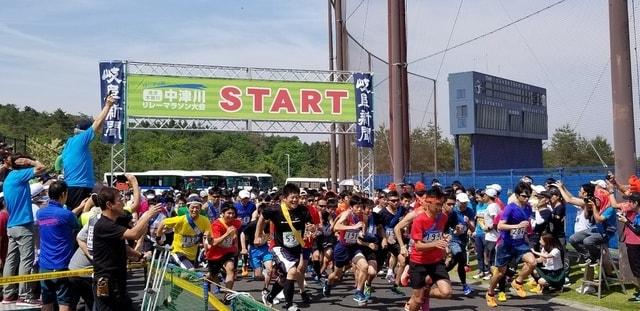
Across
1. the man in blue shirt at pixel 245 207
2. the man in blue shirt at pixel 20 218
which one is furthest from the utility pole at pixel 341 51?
the man in blue shirt at pixel 20 218

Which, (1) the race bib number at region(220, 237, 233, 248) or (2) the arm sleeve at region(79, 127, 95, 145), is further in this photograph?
(1) the race bib number at region(220, 237, 233, 248)

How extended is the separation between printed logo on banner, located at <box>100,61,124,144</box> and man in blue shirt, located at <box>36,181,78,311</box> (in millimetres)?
14124

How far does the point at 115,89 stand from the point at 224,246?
39.6 feet

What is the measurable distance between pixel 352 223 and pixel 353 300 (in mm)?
1365

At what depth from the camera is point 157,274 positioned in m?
7.03

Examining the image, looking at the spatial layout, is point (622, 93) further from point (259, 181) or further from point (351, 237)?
point (259, 181)

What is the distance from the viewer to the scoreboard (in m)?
26.9

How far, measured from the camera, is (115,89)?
68.1 feet

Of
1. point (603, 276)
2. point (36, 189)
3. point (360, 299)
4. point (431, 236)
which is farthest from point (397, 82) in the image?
point (36, 189)

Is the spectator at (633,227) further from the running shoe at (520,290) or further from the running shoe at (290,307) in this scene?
the running shoe at (290,307)

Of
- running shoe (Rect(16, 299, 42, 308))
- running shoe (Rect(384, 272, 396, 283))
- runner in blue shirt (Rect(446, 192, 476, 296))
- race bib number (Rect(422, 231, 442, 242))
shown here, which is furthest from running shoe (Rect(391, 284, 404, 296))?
running shoe (Rect(16, 299, 42, 308))

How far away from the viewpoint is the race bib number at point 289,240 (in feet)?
32.9

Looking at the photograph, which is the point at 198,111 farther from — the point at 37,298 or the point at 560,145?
the point at 560,145

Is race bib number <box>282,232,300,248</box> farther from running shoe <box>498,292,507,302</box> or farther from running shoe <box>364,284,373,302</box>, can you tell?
running shoe <box>498,292,507,302</box>
